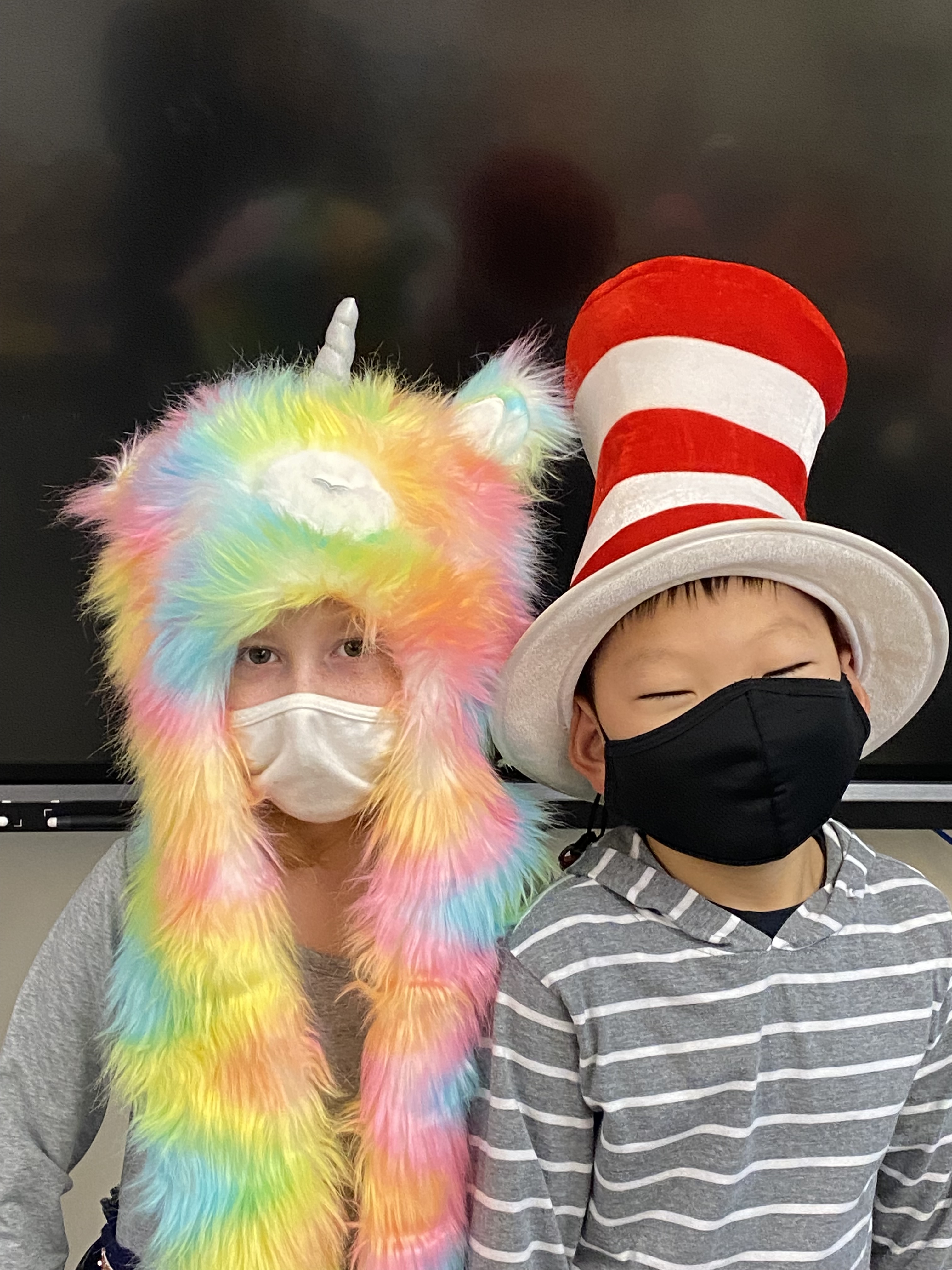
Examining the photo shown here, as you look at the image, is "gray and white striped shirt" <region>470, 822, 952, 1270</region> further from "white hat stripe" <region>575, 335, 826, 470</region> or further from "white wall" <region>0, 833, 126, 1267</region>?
"white wall" <region>0, 833, 126, 1267</region>

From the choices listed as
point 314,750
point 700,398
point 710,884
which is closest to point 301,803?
point 314,750

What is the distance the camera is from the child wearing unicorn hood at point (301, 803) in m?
0.71

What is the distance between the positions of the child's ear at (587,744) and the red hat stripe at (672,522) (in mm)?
127

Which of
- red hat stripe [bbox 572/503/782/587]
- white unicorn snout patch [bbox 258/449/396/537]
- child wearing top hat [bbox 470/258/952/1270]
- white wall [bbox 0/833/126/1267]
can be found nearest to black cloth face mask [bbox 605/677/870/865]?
child wearing top hat [bbox 470/258/952/1270]

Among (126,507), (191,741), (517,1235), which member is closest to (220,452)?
(126,507)

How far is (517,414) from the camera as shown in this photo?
0.81 meters

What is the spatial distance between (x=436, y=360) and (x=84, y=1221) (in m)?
1.22

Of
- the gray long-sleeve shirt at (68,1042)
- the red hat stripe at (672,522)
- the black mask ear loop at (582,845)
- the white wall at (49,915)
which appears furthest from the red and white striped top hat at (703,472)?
the white wall at (49,915)

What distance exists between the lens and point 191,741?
2.38 feet

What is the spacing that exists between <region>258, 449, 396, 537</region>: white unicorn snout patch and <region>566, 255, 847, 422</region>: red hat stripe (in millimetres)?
240

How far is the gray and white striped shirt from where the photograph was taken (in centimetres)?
73

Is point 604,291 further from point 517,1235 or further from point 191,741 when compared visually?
point 517,1235

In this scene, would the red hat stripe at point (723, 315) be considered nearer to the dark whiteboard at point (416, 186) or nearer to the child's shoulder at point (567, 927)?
the dark whiteboard at point (416, 186)

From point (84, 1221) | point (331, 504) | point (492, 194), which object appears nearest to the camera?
point (331, 504)
